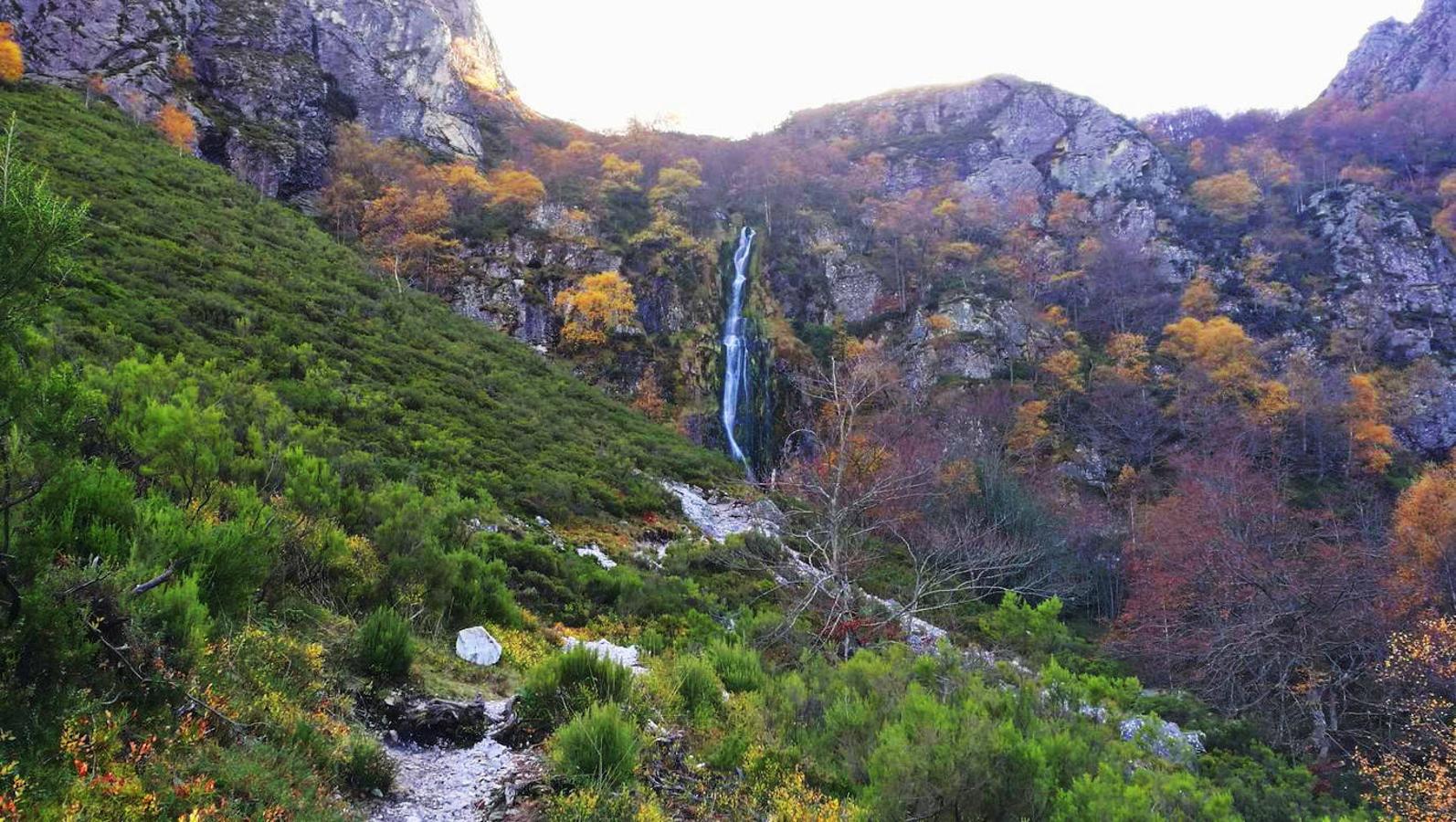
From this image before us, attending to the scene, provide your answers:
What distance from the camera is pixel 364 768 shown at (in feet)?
10.6

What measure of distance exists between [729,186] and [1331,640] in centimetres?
4582

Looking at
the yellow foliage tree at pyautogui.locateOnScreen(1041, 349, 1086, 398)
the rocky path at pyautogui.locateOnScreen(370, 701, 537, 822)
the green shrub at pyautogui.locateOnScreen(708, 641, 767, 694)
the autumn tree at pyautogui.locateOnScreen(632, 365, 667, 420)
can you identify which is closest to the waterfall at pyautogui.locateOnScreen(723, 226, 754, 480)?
the autumn tree at pyautogui.locateOnScreen(632, 365, 667, 420)

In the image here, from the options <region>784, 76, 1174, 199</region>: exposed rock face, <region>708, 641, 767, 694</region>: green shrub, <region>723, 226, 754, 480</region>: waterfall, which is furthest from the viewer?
<region>784, 76, 1174, 199</region>: exposed rock face

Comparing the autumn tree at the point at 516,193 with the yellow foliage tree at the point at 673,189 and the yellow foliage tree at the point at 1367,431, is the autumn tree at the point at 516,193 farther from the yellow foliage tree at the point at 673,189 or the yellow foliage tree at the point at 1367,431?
the yellow foliage tree at the point at 1367,431

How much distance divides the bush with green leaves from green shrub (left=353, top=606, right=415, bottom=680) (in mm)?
830

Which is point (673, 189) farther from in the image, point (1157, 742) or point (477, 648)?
point (1157, 742)

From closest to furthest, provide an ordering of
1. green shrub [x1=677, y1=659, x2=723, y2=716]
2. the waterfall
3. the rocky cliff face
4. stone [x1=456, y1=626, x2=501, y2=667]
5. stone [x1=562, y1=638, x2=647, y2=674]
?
1. green shrub [x1=677, y1=659, x2=723, y2=716]
2. stone [x1=456, y1=626, x2=501, y2=667]
3. stone [x1=562, y1=638, x2=647, y2=674]
4. the rocky cliff face
5. the waterfall

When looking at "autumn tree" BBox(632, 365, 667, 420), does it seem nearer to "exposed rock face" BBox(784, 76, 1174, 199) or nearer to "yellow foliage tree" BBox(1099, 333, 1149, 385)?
"yellow foliage tree" BBox(1099, 333, 1149, 385)

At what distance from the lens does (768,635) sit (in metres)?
7.87

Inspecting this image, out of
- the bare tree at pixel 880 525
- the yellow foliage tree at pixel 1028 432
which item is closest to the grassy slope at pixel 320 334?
the bare tree at pixel 880 525

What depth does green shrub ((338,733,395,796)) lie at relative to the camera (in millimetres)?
3188

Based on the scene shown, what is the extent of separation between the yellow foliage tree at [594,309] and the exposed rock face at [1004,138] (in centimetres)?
4009

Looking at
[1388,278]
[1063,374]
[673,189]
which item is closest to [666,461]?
[1063,374]

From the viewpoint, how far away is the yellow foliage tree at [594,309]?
3158 cm
